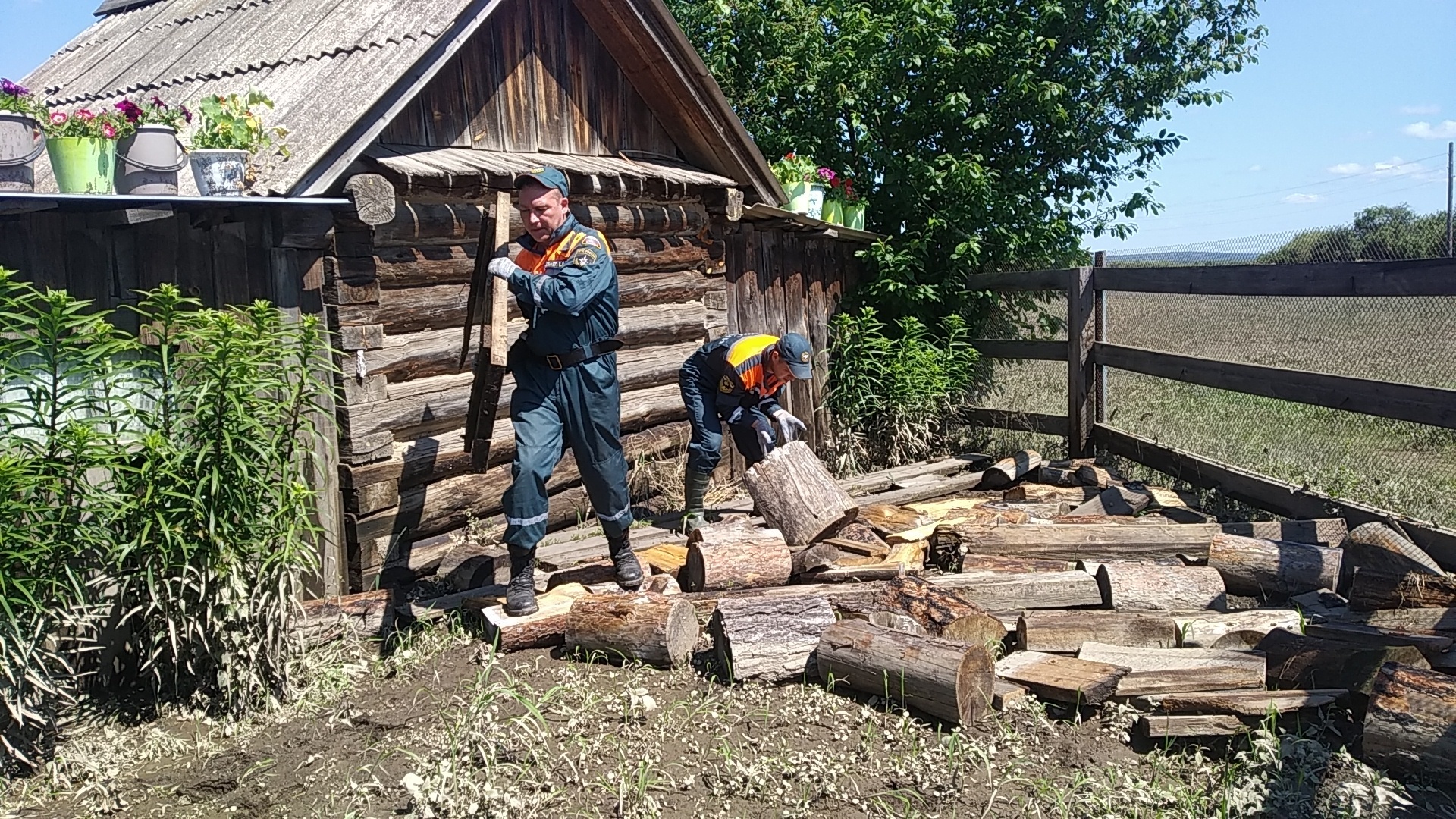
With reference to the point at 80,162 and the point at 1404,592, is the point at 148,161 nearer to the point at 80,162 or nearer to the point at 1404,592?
the point at 80,162

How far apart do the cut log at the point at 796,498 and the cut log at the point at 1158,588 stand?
5.31 feet

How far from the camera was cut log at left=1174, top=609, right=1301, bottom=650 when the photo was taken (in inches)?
195

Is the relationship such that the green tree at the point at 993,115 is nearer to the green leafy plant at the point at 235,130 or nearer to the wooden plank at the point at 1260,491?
the wooden plank at the point at 1260,491

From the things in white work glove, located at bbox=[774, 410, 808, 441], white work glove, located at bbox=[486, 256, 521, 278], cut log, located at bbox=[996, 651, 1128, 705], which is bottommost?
cut log, located at bbox=[996, 651, 1128, 705]

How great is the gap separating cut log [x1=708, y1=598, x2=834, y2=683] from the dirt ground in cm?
9

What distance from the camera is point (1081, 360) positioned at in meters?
9.34

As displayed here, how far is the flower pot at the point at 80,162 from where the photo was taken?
4.60m

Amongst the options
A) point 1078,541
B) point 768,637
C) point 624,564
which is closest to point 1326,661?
point 1078,541

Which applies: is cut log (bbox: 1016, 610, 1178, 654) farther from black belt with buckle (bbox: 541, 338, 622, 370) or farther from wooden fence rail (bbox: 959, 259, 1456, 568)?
black belt with buckle (bbox: 541, 338, 622, 370)

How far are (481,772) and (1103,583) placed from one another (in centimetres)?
332

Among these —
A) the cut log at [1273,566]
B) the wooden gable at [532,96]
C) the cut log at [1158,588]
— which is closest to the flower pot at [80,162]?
the wooden gable at [532,96]

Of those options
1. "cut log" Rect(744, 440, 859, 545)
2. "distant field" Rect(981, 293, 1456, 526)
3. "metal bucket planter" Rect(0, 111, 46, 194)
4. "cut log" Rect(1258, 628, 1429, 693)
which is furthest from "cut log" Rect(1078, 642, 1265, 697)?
"metal bucket planter" Rect(0, 111, 46, 194)

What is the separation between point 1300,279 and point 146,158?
A: 6791 millimetres

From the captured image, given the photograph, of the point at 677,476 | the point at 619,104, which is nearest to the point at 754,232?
the point at 619,104
